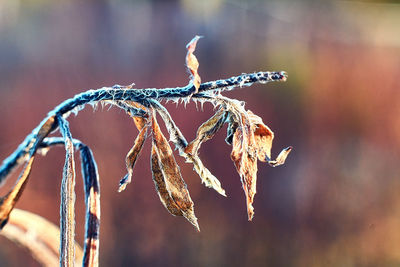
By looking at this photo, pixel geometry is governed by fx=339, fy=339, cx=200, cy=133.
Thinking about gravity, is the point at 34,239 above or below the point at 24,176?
below

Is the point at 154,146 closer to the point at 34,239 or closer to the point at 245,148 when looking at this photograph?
the point at 245,148

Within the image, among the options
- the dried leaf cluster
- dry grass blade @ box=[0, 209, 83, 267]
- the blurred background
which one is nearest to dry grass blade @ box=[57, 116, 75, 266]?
the dried leaf cluster

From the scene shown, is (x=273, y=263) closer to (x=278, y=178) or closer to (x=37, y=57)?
(x=278, y=178)

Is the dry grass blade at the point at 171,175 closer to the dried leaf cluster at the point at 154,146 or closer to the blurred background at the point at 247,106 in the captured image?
the dried leaf cluster at the point at 154,146

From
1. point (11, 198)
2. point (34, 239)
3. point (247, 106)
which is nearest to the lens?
point (11, 198)

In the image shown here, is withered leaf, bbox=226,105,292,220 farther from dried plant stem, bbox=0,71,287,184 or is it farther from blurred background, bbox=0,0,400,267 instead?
blurred background, bbox=0,0,400,267

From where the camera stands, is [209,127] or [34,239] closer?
[209,127]

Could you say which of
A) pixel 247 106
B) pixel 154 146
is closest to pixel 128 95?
pixel 154 146
